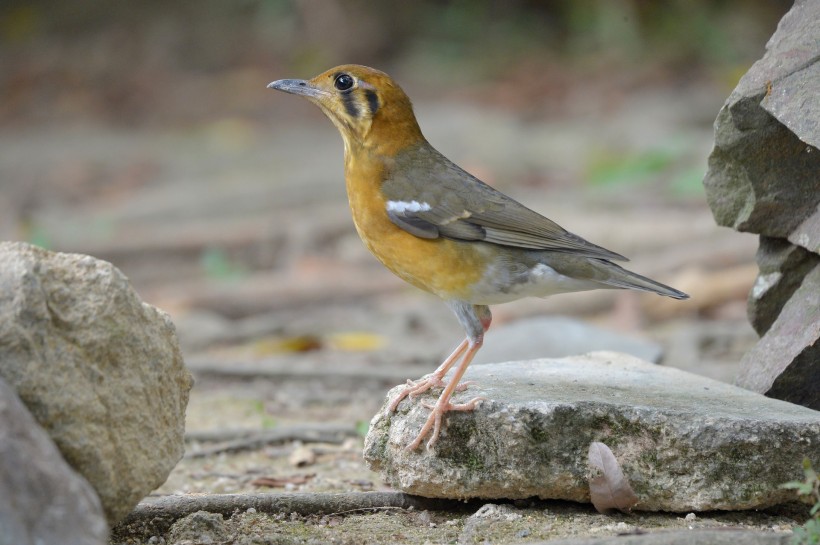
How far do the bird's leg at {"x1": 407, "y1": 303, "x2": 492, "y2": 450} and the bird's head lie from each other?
0.82 metres

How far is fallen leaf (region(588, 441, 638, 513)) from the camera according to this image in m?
Answer: 3.96

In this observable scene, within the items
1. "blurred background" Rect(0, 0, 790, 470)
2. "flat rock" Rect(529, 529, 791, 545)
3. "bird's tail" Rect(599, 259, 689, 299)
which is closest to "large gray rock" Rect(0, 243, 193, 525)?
"flat rock" Rect(529, 529, 791, 545)

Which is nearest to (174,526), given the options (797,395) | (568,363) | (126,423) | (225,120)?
(126,423)

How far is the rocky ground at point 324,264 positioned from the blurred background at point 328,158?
0.03 meters

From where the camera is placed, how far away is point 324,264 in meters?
10.8

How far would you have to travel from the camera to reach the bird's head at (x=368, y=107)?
16.7ft

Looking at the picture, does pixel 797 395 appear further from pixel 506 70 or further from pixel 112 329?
pixel 506 70

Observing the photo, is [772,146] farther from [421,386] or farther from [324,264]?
[324,264]

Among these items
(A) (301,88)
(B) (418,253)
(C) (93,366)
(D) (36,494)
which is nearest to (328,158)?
(A) (301,88)

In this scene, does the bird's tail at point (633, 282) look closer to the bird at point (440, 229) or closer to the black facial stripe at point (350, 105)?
the bird at point (440, 229)

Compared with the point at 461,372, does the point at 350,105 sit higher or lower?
higher

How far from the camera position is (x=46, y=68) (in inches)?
722

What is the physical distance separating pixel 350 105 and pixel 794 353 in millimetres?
2213

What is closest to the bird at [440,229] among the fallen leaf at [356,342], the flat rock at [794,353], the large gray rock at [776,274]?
the flat rock at [794,353]
